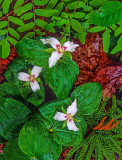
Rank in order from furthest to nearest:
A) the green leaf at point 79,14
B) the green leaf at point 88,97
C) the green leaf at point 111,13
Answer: the green leaf at point 88,97, the green leaf at point 79,14, the green leaf at point 111,13

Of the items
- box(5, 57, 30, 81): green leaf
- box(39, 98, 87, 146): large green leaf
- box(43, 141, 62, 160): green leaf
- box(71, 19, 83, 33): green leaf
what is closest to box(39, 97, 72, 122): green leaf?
box(39, 98, 87, 146): large green leaf

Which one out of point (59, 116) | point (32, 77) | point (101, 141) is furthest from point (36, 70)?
point (101, 141)

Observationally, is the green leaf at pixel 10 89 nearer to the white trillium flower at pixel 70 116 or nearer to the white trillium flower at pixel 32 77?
the white trillium flower at pixel 32 77

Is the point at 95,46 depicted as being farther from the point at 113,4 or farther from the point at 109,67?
the point at 113,4

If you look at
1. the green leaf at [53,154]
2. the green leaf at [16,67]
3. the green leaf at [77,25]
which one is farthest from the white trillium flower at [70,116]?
the green leaf at [77,25]

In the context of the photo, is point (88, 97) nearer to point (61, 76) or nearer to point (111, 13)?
point (61, 76)

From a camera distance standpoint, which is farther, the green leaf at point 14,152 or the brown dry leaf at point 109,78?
the brown dry leaf at point 109,78
